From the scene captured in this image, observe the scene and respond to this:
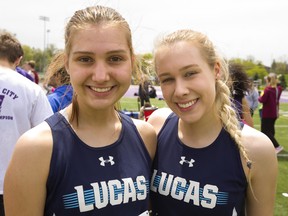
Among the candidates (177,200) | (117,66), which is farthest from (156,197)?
(117,66)

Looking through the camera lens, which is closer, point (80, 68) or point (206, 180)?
point (80, 68)

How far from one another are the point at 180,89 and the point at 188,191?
1.78 ft

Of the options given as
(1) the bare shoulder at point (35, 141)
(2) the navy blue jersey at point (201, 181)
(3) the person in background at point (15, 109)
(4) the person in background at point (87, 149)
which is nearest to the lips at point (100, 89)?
(4) the person in background at point (87, 149)

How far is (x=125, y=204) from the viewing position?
1617 mm

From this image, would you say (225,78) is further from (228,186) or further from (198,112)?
(228,186)

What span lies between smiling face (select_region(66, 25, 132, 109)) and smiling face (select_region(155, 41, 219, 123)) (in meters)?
0.29

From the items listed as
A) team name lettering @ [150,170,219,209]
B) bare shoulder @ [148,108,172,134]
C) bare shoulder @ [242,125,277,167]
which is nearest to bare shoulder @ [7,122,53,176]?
team name lettering @ [150,170,219,209]

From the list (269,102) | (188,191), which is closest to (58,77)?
(188,191)

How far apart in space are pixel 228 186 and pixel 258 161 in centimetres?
21

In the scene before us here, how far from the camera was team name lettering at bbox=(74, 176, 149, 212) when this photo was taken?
5.04ft

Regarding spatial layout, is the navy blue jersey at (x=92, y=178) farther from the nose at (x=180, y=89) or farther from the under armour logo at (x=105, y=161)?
the nose at (x=180, y=89)

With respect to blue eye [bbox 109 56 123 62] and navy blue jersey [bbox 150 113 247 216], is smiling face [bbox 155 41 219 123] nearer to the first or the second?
navy blue jersey [bbox 150 113 247 216]

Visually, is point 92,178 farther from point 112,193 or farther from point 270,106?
point 270,106

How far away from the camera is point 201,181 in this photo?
5.88 feet
